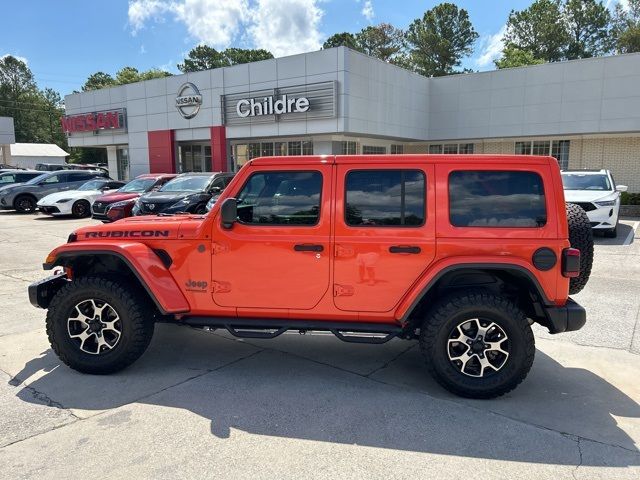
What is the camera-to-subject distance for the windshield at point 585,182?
12.5 metres

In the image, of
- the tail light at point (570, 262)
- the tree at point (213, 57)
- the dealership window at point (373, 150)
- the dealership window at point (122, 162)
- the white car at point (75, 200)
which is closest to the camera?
the tail light at point (570, 262)

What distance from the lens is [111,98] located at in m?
28.5

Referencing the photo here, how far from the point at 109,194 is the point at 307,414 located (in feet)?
47.6

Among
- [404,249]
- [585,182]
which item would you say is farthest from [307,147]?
[404,249]

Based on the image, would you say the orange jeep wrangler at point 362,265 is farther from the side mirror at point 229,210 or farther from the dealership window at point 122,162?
the dealership window at point 122,162

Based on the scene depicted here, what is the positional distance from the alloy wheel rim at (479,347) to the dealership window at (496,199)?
793mm

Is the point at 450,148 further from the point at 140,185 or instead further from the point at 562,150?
the point at 140,185

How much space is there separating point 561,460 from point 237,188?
302cm

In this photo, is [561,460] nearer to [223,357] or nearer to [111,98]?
[223,357]

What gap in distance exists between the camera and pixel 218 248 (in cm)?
404

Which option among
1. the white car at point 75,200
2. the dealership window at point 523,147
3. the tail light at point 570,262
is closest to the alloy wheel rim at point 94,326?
the tail light at point 570,262

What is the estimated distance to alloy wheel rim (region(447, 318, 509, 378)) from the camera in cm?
373

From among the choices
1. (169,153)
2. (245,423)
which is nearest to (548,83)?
(169,153)

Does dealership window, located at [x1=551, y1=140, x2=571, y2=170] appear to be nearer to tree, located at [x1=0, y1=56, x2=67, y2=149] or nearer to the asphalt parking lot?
the asphalt parking lot
